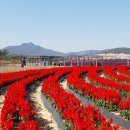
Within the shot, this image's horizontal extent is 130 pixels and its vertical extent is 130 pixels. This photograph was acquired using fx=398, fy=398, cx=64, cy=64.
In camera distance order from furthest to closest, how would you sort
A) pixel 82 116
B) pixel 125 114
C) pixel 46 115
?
pixel 46 115 → pixel 125 114 → pixel 82 116

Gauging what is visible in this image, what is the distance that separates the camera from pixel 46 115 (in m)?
16.7

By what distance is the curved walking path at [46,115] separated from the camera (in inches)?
558

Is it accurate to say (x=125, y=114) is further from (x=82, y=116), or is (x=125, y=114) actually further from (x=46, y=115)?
(x=46, y=115)

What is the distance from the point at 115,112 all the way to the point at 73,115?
466cm

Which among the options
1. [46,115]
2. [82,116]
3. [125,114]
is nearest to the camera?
[82,116]

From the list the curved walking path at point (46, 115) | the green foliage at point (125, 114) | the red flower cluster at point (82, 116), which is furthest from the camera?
the green foliage at point (125, 114)

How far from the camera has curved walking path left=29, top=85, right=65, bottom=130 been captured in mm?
14164

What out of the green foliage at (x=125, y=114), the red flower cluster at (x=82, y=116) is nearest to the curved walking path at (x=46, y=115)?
the red flower cluster at (x=82, y=116)

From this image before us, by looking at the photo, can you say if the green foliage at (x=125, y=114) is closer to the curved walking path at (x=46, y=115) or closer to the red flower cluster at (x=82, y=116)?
the red flower cluster at (x=82, y=116)

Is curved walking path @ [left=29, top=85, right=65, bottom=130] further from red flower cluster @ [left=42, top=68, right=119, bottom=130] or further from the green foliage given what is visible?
the green foliage

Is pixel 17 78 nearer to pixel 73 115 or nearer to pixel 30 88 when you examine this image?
pixel 30 88

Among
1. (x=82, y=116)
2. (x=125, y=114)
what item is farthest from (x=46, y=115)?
(x=82, y=116)

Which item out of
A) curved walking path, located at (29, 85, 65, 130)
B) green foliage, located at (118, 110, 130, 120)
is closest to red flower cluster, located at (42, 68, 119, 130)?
curved walking path, located at (29, 85, 65, 130)

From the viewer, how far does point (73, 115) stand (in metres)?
11.8
